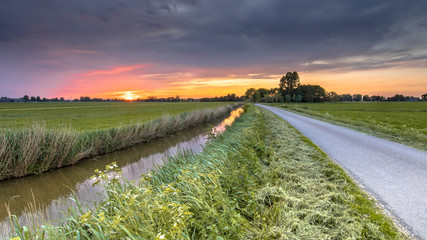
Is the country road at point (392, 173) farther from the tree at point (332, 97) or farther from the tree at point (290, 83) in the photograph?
the tree at point (332, 97)

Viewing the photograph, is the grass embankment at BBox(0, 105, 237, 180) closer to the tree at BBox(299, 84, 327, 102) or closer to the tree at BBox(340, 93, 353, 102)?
the tree at BBox(299, 84, 327, 102)

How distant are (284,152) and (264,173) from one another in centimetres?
229

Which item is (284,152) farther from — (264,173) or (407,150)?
(407,150)

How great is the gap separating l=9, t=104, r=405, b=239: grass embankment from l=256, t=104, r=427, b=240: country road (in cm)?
37

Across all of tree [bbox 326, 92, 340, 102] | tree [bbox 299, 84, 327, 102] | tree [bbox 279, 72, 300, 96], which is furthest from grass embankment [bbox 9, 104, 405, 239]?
tree [bbox 326, 92, 340, 102]

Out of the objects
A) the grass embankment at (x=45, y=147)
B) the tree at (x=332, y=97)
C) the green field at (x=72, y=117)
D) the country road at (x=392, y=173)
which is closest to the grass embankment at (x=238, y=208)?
the country road at (x=392, y=173)

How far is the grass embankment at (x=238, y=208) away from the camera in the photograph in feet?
7.68

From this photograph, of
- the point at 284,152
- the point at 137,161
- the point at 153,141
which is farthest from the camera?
the point at 153,141

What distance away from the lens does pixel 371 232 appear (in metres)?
2.87

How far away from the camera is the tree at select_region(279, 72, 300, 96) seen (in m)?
91.9

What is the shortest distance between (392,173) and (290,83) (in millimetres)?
96764

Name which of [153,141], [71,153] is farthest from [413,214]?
[153,141]

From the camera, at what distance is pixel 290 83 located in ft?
306

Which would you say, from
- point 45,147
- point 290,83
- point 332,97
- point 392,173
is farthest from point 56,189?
point 332,97
